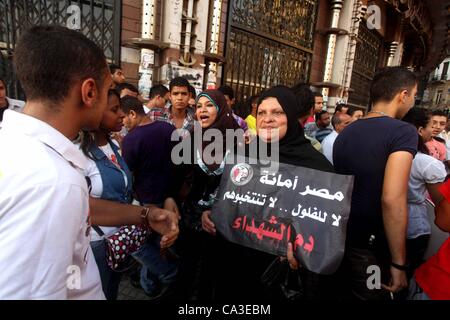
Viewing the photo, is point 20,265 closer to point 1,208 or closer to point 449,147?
point 1,208

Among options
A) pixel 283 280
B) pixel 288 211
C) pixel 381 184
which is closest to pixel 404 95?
pixel 381 184

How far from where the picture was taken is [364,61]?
35.5 ft

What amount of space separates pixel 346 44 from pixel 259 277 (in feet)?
28.4

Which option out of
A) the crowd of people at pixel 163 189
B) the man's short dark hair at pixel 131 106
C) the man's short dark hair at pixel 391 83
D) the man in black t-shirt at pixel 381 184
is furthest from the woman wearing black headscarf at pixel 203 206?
the man's short dark hair at pixel 391 83

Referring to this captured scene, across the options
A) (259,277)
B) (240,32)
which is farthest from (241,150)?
(240,32)

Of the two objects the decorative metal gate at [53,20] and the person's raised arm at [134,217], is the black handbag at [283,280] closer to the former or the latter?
the person's raised arm at [134,217]

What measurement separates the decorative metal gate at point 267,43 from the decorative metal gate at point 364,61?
2842 mm

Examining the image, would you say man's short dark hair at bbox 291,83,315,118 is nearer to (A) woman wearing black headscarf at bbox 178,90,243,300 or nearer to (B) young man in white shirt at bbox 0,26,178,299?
(A) woman wearing black headscarf at bbox 178,90,243,300

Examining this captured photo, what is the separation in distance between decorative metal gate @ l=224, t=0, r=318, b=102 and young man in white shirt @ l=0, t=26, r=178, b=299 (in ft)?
19.8

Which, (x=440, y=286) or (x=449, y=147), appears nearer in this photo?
(x=440, y=286)

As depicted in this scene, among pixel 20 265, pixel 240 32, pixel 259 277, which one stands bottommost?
pixel 259 277

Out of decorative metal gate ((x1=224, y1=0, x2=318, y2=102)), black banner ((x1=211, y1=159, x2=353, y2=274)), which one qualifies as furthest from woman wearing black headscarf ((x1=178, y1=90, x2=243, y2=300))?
decorative metal gate ((x1=224, y1=0, x2=318, y2=102))

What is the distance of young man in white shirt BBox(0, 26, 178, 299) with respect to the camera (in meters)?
0.70
